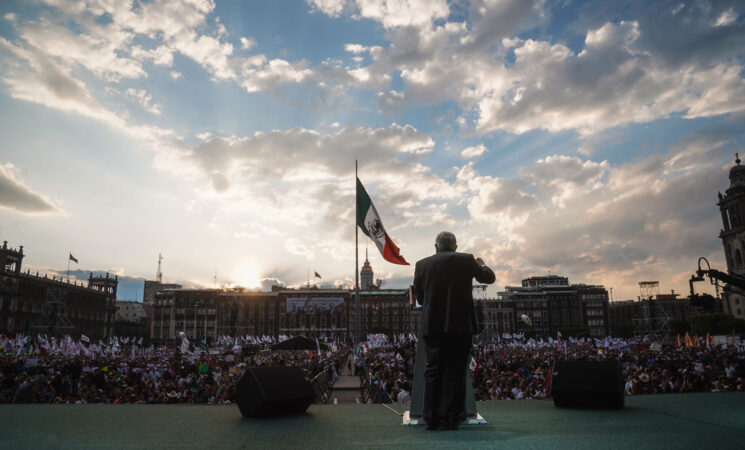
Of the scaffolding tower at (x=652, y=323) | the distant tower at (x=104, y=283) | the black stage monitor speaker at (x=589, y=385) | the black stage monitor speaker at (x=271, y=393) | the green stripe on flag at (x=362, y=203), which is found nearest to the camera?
the black stage monitor speaker at (x=271, y=393)

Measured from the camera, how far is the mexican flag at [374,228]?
12.3m

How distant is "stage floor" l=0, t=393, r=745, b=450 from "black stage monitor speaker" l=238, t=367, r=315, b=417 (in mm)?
137

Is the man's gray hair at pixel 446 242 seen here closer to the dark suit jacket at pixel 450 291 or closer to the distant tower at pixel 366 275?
the dark suit jacket at pixel 450 291

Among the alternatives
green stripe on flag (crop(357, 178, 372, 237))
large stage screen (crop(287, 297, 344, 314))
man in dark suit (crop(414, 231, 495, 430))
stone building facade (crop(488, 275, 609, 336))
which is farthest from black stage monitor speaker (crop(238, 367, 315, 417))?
stone building facade (crop(488, 275, 609, 336))

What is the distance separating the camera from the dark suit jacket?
14.1ft

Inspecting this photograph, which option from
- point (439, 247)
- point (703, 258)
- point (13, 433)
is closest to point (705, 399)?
point (439, 247)

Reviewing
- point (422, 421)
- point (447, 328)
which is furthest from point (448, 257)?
point (422, 421)

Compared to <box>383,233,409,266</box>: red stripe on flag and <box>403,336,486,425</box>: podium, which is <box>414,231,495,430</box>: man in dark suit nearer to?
<box>403,336,486,425</box>: podium

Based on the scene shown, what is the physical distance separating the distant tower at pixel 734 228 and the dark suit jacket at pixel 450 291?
93479 mm

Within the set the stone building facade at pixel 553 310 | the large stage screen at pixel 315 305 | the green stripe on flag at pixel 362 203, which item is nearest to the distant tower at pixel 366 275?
the stone building facade at pixel 553 310

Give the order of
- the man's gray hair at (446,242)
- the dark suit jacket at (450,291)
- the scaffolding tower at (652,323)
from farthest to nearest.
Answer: the scaffolding tower at (652,323) < the man's gray hair at (446,242) < the dark suit jacket at (450,291)

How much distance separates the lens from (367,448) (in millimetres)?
3197

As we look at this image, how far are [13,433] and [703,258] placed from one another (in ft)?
74.3

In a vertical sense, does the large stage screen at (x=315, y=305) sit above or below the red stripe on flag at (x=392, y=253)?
above
